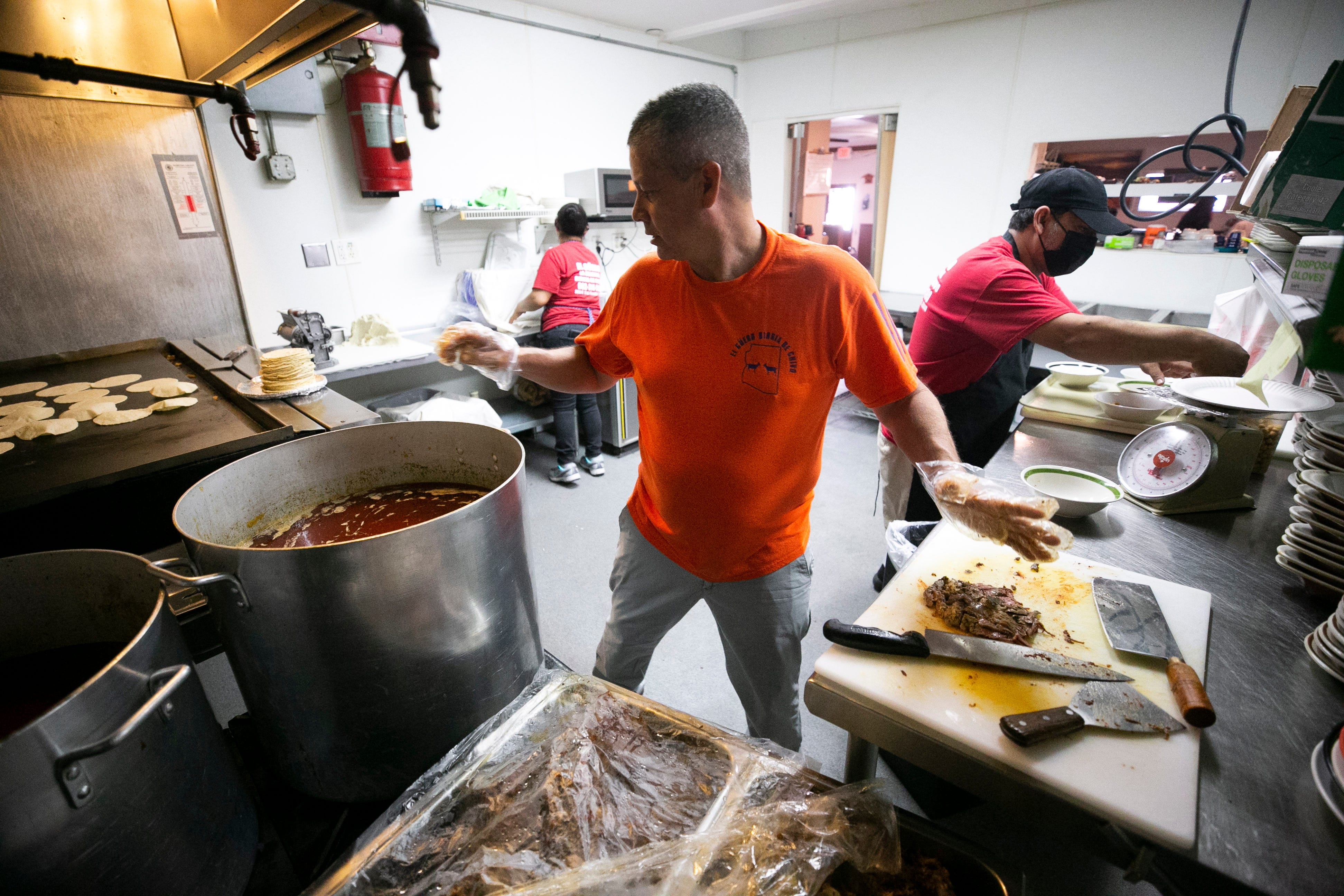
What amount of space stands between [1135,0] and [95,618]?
578 centimetres

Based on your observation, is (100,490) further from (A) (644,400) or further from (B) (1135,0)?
(B) (1135,0)

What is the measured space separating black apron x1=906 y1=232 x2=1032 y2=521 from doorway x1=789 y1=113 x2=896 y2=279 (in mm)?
640

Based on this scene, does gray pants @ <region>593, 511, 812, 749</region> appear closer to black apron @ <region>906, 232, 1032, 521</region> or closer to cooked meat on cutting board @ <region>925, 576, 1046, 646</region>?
cooked meat on cutting board @ <region>925, 576, 1046, 646</region>

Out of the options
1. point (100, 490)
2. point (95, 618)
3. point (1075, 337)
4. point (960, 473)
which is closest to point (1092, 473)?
point (1075, 337)

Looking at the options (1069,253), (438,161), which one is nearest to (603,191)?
(438,161)

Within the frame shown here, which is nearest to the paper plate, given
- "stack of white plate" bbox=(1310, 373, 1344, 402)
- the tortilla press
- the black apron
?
"stack of white plate" bbox=(1310, 373, 1344, 402)

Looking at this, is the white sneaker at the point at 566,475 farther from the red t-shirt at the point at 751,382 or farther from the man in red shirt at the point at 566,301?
the red t-shirt at the point at 751,382

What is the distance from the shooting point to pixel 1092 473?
1.63 m

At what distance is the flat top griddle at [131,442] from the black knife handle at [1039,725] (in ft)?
5.93

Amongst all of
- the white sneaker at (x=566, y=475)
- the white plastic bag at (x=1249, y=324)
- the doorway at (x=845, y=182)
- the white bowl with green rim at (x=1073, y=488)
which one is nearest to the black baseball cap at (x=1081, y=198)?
the white plastic bag at (x=1249, y=324)

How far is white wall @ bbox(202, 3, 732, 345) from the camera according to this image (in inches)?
131

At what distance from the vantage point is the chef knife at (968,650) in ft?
3.08

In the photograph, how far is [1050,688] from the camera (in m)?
0.93

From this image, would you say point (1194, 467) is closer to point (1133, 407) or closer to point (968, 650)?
point (1133, 407)
